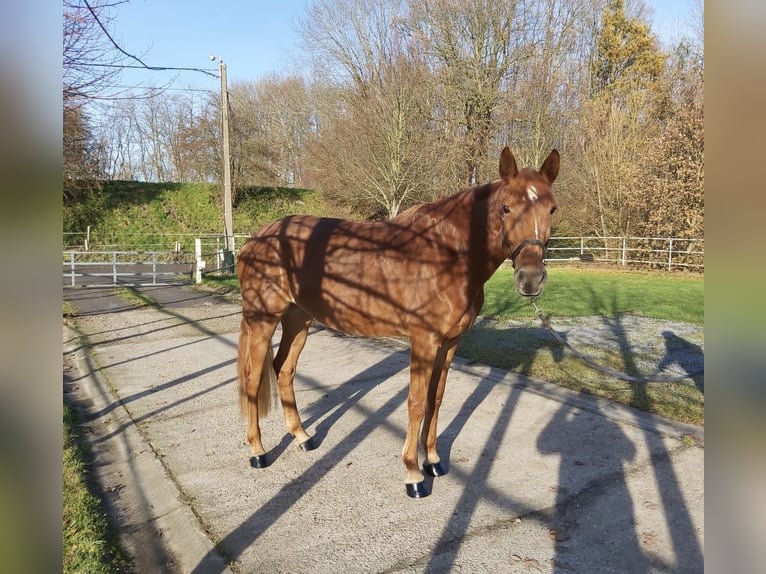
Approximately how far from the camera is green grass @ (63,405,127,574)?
2.39 meters

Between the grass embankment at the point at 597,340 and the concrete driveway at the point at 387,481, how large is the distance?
0.40 metres

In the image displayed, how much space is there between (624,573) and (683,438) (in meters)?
1.88

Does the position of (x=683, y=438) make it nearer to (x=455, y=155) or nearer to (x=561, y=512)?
(x=561, y=512)

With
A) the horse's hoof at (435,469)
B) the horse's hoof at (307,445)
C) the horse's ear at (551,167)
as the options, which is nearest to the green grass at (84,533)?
the horse's hoof at (307,445)

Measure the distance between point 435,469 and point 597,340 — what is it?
15.9 feet

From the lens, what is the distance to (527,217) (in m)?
2.65

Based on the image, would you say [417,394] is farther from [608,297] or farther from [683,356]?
[608,297]

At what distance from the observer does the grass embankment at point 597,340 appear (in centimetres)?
495

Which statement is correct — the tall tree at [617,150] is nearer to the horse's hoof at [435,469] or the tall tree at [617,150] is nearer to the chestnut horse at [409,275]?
the chestnut horse at [409,275]

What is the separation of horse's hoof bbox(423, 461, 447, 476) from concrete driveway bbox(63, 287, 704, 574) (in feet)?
0.16

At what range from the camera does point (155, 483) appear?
3258 millimetres

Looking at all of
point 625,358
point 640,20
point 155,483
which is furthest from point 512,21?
point 155,483
